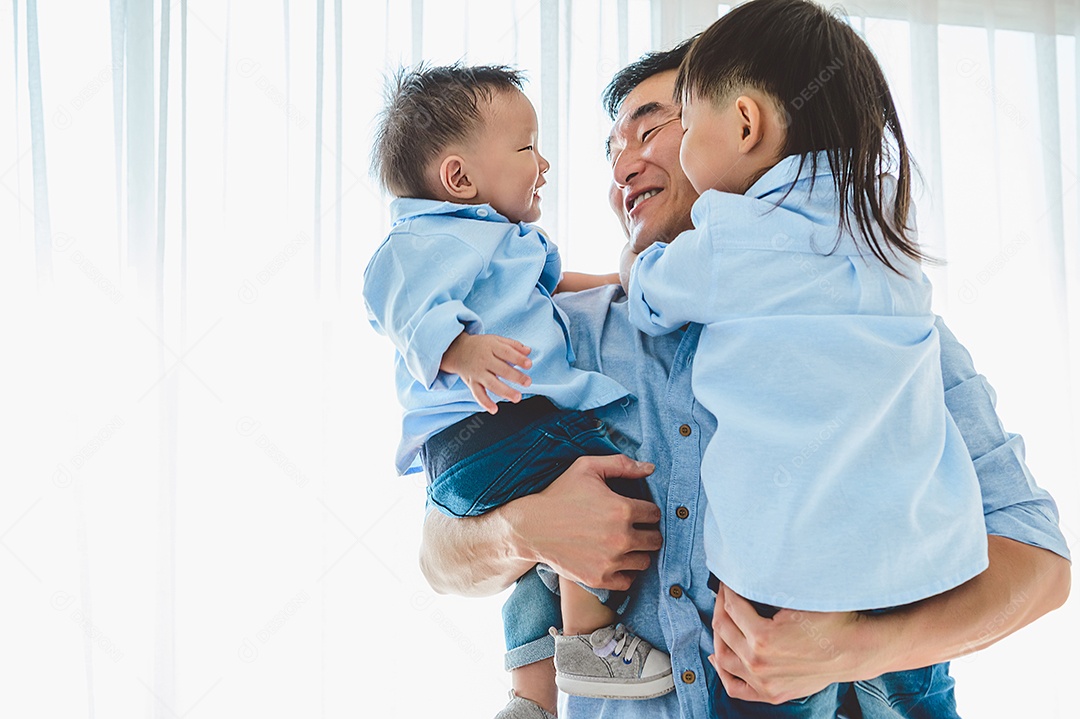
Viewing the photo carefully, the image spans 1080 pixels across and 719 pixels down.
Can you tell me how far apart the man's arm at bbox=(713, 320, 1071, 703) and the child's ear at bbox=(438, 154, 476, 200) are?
24.4 inches

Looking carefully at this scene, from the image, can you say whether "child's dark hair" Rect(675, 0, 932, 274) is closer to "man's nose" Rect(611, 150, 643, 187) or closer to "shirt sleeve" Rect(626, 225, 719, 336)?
"shirt sleeve" Rect(626, 225, 719, 336)

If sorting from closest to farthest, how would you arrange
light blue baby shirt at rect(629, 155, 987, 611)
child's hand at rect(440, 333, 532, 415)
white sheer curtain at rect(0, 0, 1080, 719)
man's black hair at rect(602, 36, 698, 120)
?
1. light blue baby shirt at rect(629, 155, 987, 611)
2. child's hand at rect(440, 333, 532, 415)
3. man's black hair at rect(602, 36, 698, 120)
4. white sheer curtain at rect(0, 0, 1080, 719)

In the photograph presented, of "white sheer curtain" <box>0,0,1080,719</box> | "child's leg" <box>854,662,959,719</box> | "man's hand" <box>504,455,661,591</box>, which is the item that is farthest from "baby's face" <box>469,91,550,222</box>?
"white sheer curtain" <box>0,0,1080,719</box>

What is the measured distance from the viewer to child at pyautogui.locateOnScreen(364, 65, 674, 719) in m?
1.04

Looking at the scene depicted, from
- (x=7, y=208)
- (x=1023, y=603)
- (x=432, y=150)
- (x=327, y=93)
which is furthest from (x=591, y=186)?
(x=1023, y=603)

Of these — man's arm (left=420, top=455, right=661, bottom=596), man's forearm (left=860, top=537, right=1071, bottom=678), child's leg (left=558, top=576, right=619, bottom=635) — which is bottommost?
child's leg (left=558, top=576, right=619, bottom=635)

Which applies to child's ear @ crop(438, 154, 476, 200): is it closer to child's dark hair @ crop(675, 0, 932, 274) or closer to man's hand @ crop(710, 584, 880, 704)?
child's dark hair @ crop(675, 0, 932, 274)

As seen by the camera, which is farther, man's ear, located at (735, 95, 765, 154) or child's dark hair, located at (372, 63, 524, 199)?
child's dark hair, located at (372, 63, 524, 199)

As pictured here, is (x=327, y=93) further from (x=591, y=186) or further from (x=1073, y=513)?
(x=1073, y=513)

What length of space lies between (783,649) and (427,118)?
81 cm

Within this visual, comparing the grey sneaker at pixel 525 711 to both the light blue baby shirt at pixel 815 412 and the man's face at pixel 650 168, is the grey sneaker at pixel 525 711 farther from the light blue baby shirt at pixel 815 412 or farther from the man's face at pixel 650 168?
Answer: the man's face at pixel 650 168

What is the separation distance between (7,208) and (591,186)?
4.71 feet

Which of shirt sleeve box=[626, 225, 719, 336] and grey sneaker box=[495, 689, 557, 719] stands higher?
shirt sleeve box=[626, 225, 719, 336]

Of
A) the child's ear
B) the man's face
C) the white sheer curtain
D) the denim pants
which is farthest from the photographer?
the white sheer curtain
